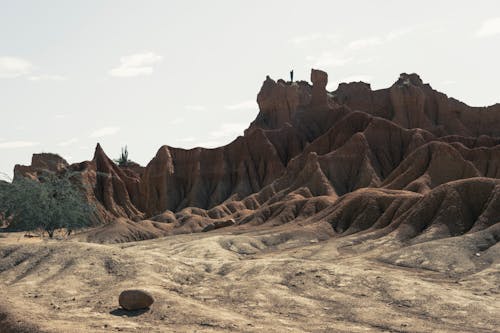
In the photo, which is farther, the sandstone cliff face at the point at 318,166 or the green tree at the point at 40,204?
the sandstone cliff face at the point at 318,166

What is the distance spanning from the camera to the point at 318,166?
317ft

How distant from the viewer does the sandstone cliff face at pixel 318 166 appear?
77.9 m

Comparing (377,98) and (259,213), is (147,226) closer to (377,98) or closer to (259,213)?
(259,213)

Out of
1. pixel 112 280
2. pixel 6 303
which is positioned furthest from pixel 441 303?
pixel 6 303

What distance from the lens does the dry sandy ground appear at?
84.0ft

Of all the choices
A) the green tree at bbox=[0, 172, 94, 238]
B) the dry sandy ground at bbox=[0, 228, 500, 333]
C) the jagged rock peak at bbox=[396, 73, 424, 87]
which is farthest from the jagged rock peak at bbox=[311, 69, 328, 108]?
the dry sandy ground at bbox=[0, 228, 500, 333]

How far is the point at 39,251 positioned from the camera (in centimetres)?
3922

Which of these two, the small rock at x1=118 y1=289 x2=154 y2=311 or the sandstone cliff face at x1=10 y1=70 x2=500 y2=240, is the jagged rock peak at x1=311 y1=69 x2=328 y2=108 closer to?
the sandstone cliff face at x1=10 y1=70 x2=500 y2=240

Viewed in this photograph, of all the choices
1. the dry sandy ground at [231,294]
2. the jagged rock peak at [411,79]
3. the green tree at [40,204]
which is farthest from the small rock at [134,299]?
the jagged rock peak at [411,79]

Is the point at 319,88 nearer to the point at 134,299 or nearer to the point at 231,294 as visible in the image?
the point at 231,294

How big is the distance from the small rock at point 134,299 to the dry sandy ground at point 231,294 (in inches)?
16.1

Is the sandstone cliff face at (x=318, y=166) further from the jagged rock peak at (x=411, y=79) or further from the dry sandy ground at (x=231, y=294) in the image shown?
the dry sandy ground at (x=231, y=294)

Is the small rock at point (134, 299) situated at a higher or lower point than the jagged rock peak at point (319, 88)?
lower

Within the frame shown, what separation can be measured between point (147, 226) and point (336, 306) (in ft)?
223
